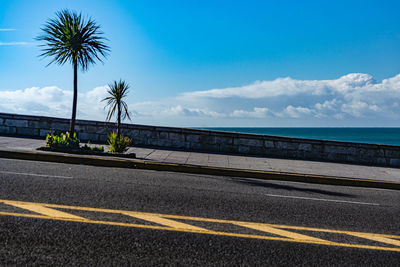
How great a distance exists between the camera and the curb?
9172mm

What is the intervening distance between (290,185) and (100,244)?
243 inches

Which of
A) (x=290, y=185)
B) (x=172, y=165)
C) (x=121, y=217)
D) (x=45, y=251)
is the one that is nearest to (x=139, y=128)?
(x=172, y=165)

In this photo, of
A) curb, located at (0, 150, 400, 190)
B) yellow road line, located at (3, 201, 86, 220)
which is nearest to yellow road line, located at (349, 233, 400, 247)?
yellow road line, located at (3, 201, 86, 220)

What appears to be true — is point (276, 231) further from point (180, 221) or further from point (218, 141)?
point (218, 141)

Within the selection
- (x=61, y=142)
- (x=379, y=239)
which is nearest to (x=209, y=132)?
(x=61, y=142)

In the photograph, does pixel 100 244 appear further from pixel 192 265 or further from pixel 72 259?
pixel 192 265

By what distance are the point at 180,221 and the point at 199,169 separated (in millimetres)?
4920

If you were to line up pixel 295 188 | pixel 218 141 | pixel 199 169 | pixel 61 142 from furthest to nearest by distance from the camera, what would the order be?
1. pixel 218 141
2. pixel 61 142
3. pixel 199 169
4. pixel 295 188

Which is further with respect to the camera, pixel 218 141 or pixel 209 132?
pixel 218 141

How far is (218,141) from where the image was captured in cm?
1443

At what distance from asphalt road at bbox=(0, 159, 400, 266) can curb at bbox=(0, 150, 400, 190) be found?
5.25 feet

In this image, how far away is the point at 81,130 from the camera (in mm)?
14812

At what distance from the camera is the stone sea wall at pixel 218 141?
1387cm

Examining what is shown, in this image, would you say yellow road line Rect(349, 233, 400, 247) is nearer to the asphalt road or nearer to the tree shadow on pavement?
the asphalt road
